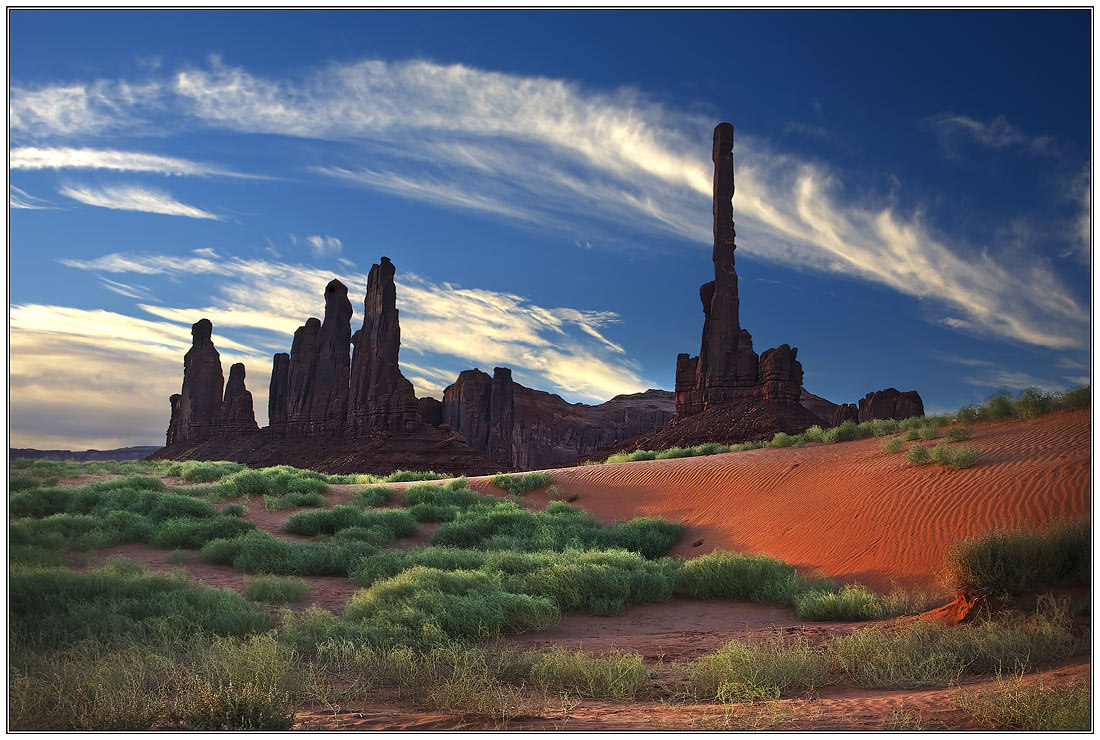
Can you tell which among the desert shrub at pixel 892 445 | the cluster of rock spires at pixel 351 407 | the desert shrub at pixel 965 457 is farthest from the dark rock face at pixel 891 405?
the desert shrub at pixel 965 457

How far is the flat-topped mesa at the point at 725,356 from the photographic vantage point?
53062mm

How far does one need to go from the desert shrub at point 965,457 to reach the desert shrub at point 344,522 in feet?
39.4

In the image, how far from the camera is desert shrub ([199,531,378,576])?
10.7 metres

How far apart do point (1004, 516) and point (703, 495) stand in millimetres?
8655

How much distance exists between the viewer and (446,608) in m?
7.34

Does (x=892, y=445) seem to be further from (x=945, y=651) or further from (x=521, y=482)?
(x=945, y=651)

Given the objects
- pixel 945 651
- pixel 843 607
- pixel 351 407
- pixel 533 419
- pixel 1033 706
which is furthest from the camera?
pixel 533 419

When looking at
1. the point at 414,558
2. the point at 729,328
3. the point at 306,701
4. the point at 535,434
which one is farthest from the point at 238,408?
the point at 306,701

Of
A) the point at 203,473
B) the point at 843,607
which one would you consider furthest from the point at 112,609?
the point at 203,473

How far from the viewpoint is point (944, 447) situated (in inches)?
579

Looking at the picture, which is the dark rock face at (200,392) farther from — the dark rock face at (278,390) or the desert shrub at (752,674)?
the desert shrub at (752,674)

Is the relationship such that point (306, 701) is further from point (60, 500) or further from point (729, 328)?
point (729, 328)

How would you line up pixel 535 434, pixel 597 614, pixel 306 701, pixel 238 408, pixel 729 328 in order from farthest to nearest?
1. pixel 535 434
2. pixel 238 408
3. pixel 729 328
4. pixel 597 614
5. pixel 306 701

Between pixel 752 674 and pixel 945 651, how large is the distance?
6.24 feet
